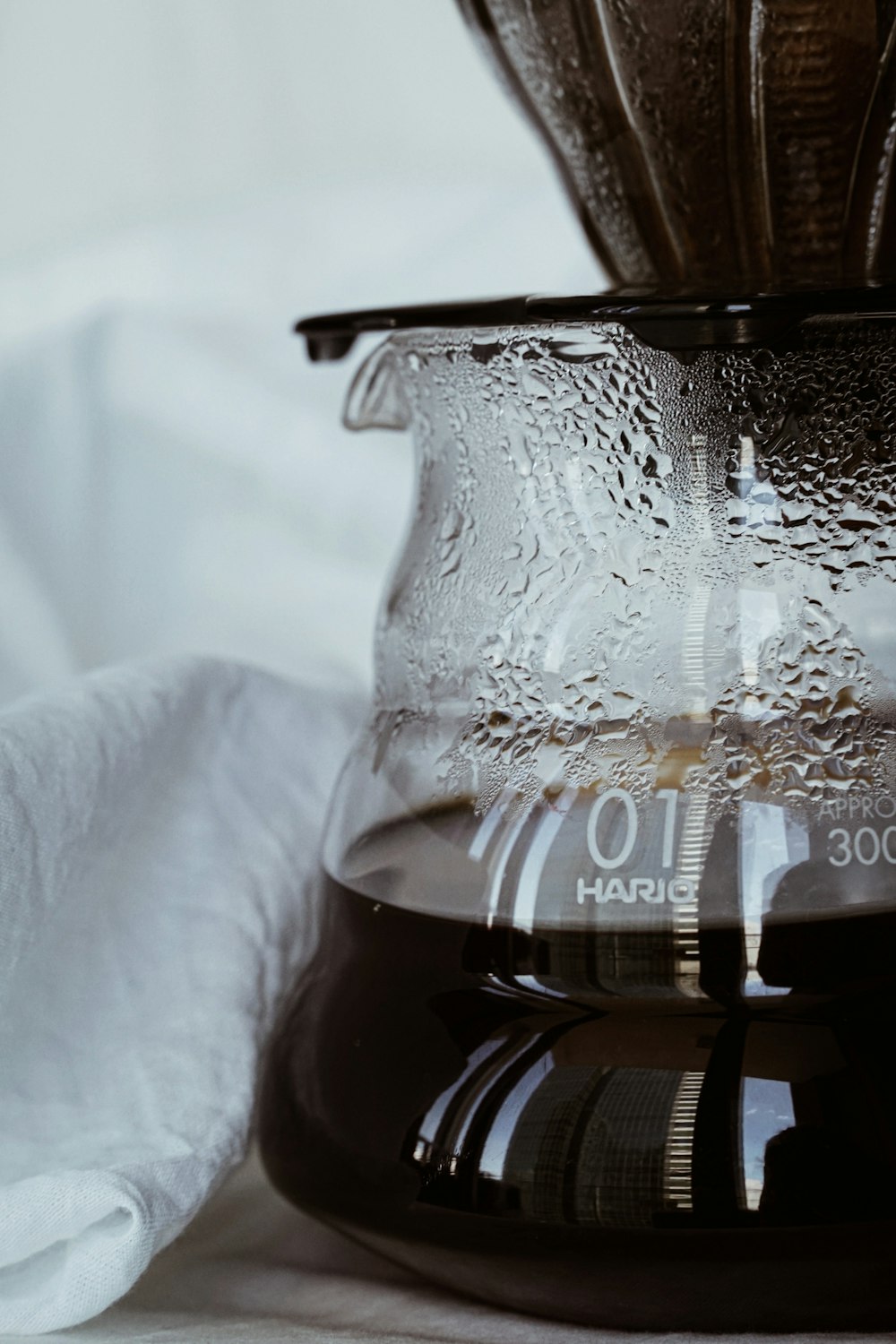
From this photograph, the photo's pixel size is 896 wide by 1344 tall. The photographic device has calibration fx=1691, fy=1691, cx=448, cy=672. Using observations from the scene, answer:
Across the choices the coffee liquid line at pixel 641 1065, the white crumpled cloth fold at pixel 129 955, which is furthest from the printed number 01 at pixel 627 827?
the white crumpled cloth fold at pixel 129 955

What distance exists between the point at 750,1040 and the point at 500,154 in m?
0.67

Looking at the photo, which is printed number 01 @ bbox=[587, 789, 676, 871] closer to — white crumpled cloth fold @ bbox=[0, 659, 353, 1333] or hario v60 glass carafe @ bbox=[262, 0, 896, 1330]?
hario v60 glass carafe @ bbox=[262, 0, 896, 1330]

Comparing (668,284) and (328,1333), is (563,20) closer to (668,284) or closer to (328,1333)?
(668,284)

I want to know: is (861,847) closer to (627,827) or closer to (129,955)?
(627,827)

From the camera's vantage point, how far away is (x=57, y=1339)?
326 millimetres

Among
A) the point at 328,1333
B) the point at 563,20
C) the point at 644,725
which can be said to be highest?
the point at 563,20

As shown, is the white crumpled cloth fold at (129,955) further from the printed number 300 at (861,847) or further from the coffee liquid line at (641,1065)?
the printed number 300 at (861,847)

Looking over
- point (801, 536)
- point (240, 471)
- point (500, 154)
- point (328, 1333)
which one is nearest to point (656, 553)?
point (801, 536)

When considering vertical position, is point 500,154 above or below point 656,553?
above

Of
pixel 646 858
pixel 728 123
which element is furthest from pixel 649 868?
pixel 728 123

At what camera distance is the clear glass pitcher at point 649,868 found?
30 centimetres

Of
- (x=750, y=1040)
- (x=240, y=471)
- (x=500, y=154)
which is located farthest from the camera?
(x=500, y=154)

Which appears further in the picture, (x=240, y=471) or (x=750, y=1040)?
(x=240, y=471)

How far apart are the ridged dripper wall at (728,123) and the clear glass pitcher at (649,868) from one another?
32 mm
